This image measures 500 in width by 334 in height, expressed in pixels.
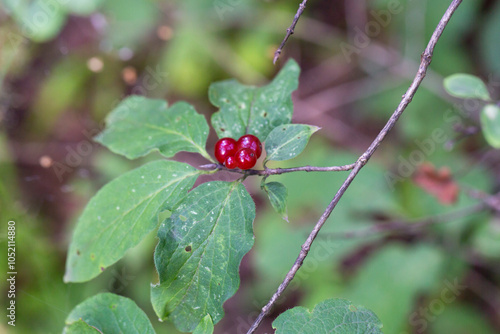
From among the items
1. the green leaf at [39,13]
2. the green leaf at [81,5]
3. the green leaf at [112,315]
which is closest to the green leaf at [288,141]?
the green leaf at [112,315]

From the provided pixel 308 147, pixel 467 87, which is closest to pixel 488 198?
pixel 467 87

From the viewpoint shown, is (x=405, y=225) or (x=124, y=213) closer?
(x=124, y=213)

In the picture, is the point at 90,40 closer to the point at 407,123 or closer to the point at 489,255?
the point at 407,123

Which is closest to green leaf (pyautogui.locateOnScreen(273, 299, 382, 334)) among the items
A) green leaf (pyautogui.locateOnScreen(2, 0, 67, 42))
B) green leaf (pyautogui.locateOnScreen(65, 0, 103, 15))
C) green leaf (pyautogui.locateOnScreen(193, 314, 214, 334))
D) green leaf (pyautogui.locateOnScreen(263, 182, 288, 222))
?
green leaf (pyautogui.locateOnScreen(193, 314, 214, 334))

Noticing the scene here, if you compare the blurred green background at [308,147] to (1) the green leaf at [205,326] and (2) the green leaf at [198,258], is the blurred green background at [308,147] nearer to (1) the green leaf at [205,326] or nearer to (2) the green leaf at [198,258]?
(2) the green leaf at [198,258]

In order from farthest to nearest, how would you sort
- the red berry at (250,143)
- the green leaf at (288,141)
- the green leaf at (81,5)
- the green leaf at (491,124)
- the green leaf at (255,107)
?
the green leaf at (81,5) → the green leaf at (491,124) → the green leaf at (255,107) → the red berry at (250,143) → the green leaf at (288,141)

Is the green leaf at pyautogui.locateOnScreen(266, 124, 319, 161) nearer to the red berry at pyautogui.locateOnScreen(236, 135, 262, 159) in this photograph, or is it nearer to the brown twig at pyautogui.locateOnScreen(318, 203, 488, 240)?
the red berry at pyautogui.locateOnScreen(236, 135, 262, 159)

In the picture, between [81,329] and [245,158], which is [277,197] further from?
[81,329]
